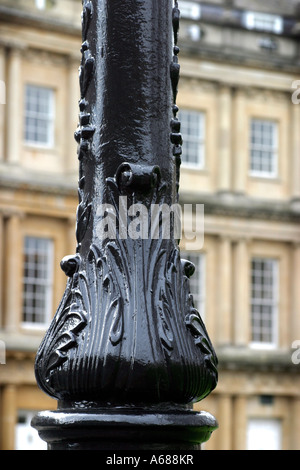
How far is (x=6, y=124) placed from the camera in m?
28.1

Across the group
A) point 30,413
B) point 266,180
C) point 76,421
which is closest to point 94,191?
point 76,421

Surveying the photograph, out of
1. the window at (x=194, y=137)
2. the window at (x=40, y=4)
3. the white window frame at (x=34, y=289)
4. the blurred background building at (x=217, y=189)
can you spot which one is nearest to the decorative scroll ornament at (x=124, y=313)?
the blurred background building at (x=217, y=189)

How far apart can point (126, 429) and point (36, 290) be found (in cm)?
2598

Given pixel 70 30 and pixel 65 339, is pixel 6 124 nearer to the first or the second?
pixel 70 30

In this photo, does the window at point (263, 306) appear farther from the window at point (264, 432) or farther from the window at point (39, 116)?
the window at point (39, 116)

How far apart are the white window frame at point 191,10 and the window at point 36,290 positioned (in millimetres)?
8693

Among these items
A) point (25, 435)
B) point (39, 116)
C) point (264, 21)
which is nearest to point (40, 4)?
point (39, 116)

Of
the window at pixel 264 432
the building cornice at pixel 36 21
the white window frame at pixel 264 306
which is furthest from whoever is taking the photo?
the white window frame at pixel 264 306

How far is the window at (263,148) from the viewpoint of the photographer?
32.6 meters

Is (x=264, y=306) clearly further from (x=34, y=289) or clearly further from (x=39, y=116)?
Answer: (x=39, y=116)

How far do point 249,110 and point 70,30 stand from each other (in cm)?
638

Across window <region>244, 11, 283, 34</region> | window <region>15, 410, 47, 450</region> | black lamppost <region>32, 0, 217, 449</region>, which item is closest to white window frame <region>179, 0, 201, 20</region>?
window <region>244, 11, 283, 34</region>

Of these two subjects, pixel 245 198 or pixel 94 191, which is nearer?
pixel 94 191
